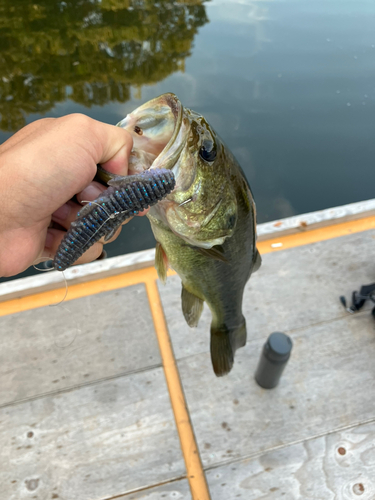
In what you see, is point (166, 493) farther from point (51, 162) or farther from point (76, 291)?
Result: point (51, 162)

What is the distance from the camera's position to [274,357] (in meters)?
2.19

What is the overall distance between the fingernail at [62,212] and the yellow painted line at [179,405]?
1.54m

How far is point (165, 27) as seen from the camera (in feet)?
43.4

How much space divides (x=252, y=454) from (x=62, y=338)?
173cm

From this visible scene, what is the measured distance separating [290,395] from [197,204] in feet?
6.24

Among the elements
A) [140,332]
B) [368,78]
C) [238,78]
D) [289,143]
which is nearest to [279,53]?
[238,78]

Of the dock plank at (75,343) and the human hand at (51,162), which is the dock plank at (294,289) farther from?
the human hand at (51,162)

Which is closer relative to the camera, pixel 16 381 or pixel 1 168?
pixel 1 168

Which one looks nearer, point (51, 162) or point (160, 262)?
point (51, 162)

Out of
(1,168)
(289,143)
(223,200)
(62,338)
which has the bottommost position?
(289,143)

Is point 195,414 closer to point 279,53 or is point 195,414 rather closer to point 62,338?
point 62,338

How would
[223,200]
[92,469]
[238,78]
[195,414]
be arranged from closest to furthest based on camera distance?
[223,200] → [92,469] → [195,414] → [238,78]

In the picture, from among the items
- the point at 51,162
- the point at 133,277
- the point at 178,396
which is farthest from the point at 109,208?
the point at 133,277

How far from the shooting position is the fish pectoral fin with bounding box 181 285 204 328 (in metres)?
1.85
